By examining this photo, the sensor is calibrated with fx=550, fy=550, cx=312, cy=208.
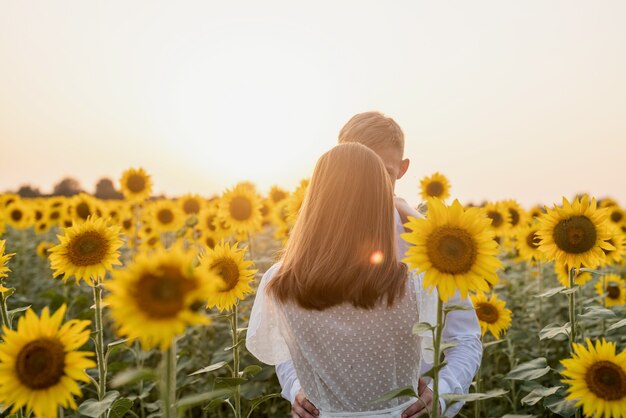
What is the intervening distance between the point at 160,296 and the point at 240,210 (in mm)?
5808

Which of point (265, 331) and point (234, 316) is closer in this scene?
point (265, 331)

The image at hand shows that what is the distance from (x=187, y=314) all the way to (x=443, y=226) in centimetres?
113

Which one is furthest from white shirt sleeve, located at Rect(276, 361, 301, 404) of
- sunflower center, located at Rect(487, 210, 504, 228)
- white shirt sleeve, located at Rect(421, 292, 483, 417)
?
sunflower center, located at Rect(487, 210, 504, 228)

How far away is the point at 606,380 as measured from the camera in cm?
241

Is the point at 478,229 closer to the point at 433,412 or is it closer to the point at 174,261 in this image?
the point at 433,412

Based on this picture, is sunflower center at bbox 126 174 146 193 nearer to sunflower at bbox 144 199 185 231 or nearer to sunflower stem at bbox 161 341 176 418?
sunflower at bbox 144 199 185 231

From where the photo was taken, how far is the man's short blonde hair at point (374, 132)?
349 centimetres

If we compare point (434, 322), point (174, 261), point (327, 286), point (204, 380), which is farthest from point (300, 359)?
point (204, 380)

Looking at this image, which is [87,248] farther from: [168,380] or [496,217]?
[496,217]

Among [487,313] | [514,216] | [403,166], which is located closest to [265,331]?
[403,166]

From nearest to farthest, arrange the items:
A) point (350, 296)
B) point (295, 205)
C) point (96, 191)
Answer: point (350, 296)
point (295, 205)
point (96, 191)

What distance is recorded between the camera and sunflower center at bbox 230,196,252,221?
7.25 m

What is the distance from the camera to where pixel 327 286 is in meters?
2.32

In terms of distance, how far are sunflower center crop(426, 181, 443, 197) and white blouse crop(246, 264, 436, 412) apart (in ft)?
19.4
